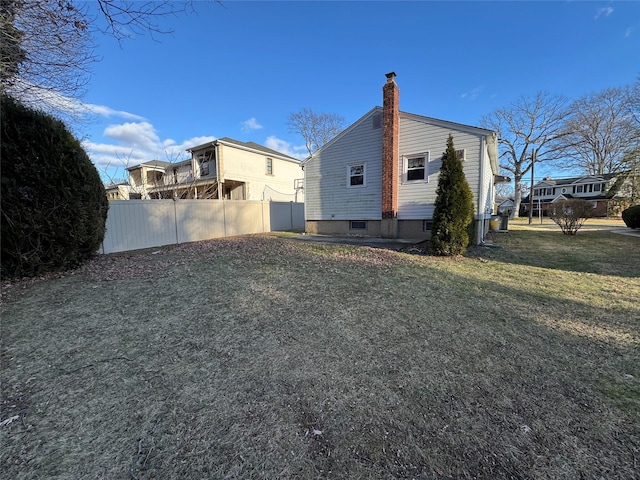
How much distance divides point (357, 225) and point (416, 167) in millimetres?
3369

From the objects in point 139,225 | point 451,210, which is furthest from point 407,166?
point 139,225

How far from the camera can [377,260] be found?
21.9ft

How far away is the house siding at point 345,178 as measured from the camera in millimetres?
11406

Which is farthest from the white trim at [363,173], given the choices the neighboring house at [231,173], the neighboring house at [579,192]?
the neighboring house at [579,192]

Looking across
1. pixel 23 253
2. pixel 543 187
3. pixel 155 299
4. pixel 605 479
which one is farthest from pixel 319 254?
pixel 543 187

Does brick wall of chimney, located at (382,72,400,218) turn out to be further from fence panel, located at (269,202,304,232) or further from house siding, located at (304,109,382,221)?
fence panel, located at (269,202,304,232)

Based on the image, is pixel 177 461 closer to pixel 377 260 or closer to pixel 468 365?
pixel 468 365

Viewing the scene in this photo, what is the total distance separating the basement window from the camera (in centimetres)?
1198

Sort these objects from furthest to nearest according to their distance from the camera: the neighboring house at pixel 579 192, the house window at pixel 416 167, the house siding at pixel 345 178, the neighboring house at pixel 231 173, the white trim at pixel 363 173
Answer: the neighboring house at pixel 579 192
the neighboring house at pixel 231 173
the white trim at pixel 363 173
the house siding at pixel 345 178
the house window at pixel 416 167

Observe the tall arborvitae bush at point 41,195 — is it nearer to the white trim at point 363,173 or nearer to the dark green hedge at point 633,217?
the white trim at point 363,173

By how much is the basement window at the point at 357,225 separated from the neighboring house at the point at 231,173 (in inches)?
352

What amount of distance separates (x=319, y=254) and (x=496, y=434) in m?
5.85

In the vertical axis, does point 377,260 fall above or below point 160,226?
below

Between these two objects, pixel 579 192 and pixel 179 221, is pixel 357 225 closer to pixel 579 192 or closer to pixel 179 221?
pixel 179 221
